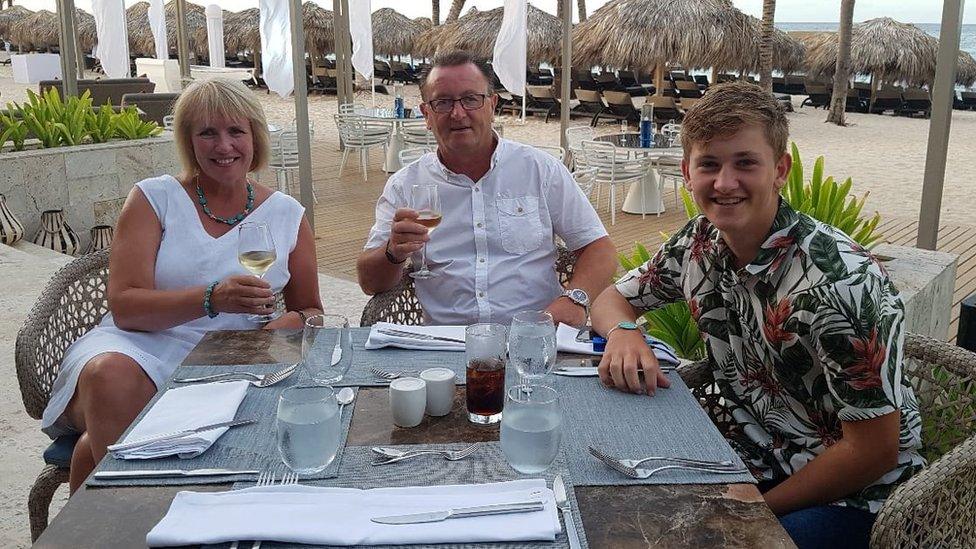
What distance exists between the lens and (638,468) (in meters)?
1.36

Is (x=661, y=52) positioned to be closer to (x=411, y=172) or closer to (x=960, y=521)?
(x=411, y=172)

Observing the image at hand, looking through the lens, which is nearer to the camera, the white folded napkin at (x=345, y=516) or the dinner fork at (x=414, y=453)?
the white folded napkin at (x=345, y=516)

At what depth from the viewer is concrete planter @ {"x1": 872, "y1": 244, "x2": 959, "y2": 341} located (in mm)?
3088

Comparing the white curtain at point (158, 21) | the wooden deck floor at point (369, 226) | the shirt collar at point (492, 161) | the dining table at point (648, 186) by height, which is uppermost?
the white curtain at point (158, 21)

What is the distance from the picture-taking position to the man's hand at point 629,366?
170 centimetres

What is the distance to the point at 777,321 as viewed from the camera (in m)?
1.66

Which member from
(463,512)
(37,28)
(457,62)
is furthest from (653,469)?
(37,28)

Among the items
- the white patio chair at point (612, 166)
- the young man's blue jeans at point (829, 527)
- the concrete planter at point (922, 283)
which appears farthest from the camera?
the white patio chair at point (612, 166)

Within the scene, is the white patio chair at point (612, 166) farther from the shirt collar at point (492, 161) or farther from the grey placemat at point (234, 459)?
the grey placemat at point (234, 459)

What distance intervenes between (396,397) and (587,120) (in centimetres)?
1843

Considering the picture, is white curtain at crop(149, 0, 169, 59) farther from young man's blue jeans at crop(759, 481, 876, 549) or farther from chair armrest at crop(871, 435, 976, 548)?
chair armrest at crop(871, 435, 976, 548)

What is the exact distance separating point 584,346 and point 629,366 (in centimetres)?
27

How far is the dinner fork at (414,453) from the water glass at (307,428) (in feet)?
0.32

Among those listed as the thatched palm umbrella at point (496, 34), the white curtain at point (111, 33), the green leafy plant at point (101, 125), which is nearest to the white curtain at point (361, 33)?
the white curtain at point (111, 33)
